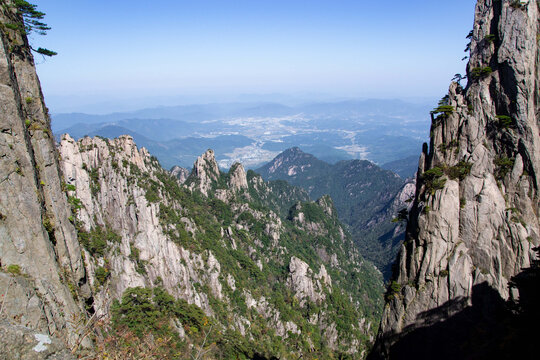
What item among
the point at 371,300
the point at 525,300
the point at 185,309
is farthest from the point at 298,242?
the point at 525,300

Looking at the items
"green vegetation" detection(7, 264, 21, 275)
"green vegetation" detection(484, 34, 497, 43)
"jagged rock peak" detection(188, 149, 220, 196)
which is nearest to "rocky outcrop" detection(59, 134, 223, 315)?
"green vegetation" detection(7, 264, 21, 275)

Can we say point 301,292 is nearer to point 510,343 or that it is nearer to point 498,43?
point 498,43

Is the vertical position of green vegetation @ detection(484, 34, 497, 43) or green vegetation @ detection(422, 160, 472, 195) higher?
green vegetation @ detection(484, 34, 497, 43)

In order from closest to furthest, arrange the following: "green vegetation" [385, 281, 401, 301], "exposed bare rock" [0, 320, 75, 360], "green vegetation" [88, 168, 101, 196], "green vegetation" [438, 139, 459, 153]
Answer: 1. "exposed bare rock" [0, 320, 75, 360]
2. "green vegetation" [438, 139, 459, 153]
3. "green vegetation" [385, 281, 401, 301]
4. "green vegetation" [88, 168, 101, 196]

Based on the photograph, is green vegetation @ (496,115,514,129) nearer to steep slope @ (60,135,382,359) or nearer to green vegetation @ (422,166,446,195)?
green vegetation @ (422,166,446,195)

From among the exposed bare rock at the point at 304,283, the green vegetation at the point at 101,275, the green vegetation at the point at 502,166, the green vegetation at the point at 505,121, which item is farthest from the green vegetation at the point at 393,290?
the exposed bare rock at the point at 304,283

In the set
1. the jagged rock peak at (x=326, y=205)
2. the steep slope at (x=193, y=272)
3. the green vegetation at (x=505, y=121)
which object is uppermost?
the green vegetation at (x=505, y=121)

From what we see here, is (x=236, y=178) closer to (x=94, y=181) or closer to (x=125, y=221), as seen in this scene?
(x=125, y=221)

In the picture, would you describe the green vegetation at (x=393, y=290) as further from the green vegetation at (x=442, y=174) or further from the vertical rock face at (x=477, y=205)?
the green vegetation at (x=442, y=174)

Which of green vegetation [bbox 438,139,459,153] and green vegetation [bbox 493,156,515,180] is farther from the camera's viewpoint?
green vegetation [bbox 438,139,459,153]
